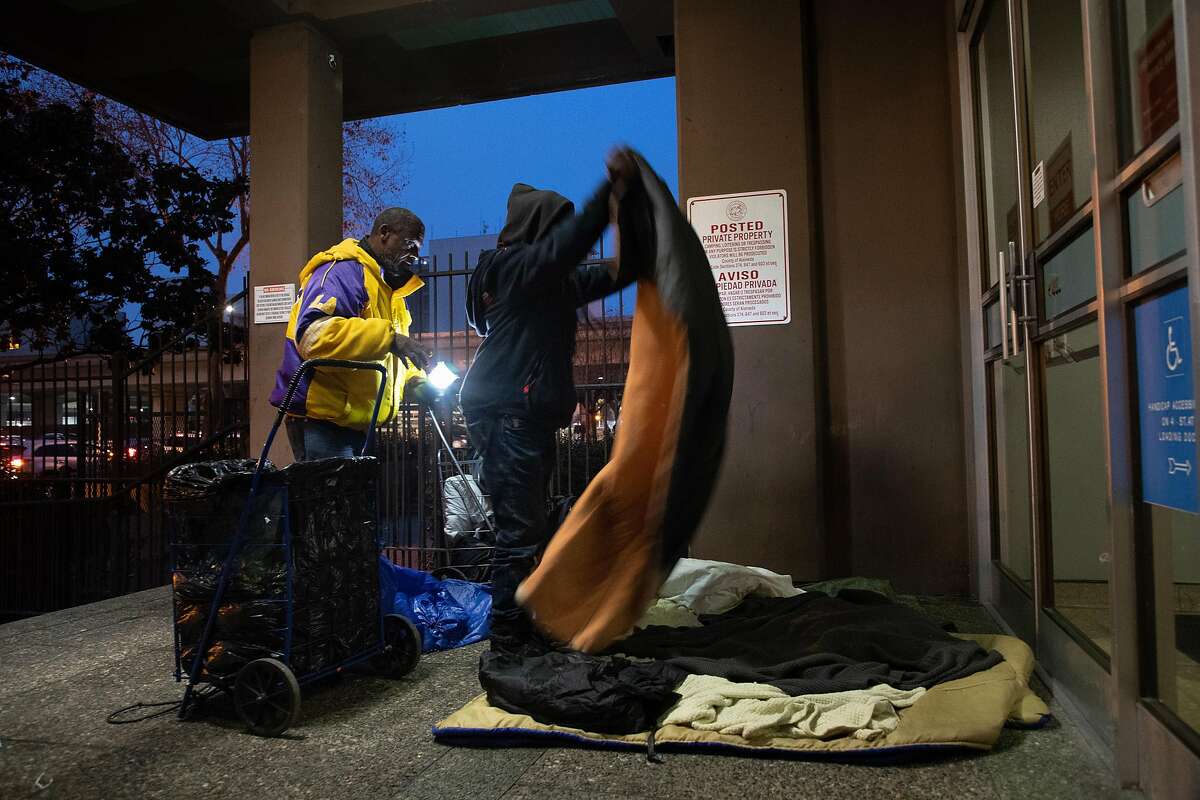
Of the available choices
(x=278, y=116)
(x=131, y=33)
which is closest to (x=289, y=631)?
(x=278, y=116)

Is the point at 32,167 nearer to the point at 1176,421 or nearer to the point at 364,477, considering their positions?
the point at 364,477

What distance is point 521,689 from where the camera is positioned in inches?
107

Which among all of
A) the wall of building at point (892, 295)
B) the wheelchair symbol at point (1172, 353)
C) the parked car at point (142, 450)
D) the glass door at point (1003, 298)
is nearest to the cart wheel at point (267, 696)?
the wheelchair symbol at point (1172, 353)

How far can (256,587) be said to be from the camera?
293 cm

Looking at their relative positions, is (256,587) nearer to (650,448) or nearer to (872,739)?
(650,448)

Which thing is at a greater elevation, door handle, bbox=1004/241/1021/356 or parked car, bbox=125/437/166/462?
door handle, bbox=1004/241/1021/356

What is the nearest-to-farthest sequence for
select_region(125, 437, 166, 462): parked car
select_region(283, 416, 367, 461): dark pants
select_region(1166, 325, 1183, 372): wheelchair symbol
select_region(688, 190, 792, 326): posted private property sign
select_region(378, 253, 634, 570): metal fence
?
select_region(1166, 325, 1183, 372): wheelchair symbol, select_region(283, 416, 367, 461): dark pants, select_region(688, 190, 792, 326): posted private property sign, select_region(378, 253, 634, 570): metal fence, select_region(125, 437, 166, 462): parked car

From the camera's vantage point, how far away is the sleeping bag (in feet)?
6.97

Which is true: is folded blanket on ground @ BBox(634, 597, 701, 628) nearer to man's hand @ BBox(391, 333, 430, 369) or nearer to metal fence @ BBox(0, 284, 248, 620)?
man's hand @ BBox(391, 333, 430, 369)

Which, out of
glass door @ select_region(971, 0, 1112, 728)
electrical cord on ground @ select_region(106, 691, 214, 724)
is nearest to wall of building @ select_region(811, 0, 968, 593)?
glass door @ select_region(971, 0, 1112, 728)

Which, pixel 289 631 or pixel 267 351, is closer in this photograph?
pixel 289 631

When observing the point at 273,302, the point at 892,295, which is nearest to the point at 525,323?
the point at 892,295

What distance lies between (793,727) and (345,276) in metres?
2.70

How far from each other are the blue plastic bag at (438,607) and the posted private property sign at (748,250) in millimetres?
2218
